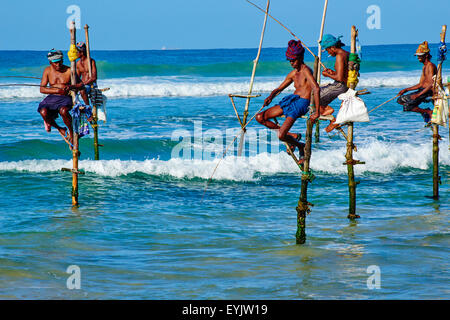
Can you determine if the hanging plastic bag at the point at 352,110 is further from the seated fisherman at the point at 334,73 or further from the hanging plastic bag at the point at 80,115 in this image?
the hanging plastic bag at the point at 80,115

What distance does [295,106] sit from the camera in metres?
7.78

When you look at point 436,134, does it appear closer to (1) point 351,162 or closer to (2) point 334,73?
(1) point 351,162

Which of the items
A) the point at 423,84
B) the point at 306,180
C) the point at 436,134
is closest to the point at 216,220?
the point at 306,180

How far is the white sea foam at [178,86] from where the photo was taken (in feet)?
91.4

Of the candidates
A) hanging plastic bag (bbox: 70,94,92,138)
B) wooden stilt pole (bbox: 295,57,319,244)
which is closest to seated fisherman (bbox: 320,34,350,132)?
wooden stilt pole (bbox: 295,57,319,244)

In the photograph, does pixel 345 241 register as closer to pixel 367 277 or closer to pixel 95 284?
pixel 367 277

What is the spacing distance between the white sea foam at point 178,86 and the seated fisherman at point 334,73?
20.9 metres

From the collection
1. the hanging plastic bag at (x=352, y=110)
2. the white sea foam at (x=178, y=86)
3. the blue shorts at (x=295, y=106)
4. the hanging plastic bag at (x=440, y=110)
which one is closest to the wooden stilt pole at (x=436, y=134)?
the hanging plastic bag at (x=440, y=110)

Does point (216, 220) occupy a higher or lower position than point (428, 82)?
lower

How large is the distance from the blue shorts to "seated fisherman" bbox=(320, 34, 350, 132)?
16.5 inches

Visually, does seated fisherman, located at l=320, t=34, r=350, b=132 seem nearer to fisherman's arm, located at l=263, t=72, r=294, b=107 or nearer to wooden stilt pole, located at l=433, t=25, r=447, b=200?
fisherman's arm, located at l=263, t=72, r=294, b=107

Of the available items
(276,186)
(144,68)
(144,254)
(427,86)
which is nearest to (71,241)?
(144,254)

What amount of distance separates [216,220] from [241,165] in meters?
4.02

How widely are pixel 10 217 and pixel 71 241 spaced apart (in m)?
1.77
